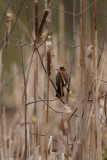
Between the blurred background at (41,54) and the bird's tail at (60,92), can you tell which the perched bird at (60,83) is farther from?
the blurred background at (41,54)

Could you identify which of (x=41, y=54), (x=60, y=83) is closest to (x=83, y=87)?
(x=60, y=83)

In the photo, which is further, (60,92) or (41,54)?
(41,54)

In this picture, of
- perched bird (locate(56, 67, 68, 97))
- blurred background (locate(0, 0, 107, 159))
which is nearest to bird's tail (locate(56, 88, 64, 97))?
perched bird (locate(56, 67, 68, 97))

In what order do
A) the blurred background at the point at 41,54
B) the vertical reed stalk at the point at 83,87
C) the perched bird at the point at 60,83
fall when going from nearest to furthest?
the vertical reed stalk at the point at 83,87 → the perched bird at the point at 60,83 → the blurred background at the point at 41,54

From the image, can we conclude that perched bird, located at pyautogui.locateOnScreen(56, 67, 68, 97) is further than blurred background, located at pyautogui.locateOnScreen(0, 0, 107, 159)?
No

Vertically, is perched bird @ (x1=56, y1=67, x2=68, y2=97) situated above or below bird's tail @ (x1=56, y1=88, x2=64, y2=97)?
above

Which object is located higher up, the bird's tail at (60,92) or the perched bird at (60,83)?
the perched bird at (60,83)

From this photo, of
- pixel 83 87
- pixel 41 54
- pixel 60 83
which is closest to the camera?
pixel 83 87

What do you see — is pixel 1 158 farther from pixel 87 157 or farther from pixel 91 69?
pixel 91 69

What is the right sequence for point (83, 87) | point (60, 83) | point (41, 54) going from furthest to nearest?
point (41, 54), point (60, 83), point (83, 87)

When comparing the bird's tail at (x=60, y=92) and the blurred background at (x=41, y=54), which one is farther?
the blurred background at (x=41, y=54)

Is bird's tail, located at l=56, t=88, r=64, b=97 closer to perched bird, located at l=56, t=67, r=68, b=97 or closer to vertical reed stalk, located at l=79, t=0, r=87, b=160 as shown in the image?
perched bird, located at l=56, t=67, r=68, b=97

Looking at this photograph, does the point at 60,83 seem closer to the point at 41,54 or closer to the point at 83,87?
the point at 83,87

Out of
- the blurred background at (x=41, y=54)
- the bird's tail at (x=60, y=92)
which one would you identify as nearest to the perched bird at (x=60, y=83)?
the bird's tail at (x=60, y=92)
